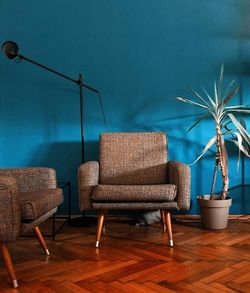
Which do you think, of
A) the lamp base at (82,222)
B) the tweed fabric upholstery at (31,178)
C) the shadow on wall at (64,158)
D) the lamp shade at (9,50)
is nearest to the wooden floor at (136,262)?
the lamp base at (82,222)

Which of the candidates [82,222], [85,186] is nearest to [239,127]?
[85,186]

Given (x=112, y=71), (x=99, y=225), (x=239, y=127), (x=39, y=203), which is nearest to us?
(x=39, y=203)

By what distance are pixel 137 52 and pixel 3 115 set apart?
49.8 inches

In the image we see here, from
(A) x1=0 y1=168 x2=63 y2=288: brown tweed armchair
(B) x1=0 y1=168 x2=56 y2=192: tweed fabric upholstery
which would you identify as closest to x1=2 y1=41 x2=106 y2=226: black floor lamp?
(B) x1=0 y1=168 x2=56 y2=192: tweed fabric upholstery

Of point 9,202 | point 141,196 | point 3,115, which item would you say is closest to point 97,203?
point 141,196

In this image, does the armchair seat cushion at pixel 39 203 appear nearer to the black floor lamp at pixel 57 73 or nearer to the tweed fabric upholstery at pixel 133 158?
the tweed fabric upholstery at pixel 133 158

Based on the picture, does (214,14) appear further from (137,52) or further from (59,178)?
(59,178)

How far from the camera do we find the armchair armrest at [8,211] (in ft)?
5.51

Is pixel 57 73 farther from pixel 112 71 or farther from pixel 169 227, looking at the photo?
pixel 169 227

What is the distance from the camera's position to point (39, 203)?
1.88m

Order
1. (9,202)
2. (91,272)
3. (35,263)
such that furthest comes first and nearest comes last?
(35,263) < (91,272) < (9,202)

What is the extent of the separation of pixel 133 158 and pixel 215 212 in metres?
0.71

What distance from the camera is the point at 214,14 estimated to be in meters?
3.04

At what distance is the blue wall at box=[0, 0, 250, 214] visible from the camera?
121 inches
